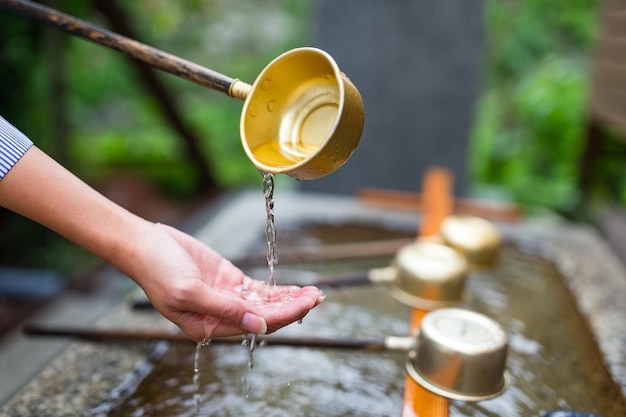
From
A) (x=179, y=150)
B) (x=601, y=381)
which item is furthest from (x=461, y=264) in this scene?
(x=179, y=150)

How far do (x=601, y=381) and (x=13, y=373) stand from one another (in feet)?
8.74

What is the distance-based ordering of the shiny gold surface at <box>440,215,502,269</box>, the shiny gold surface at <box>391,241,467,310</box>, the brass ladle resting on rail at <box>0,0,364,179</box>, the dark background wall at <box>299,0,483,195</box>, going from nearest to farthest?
the brass ladle resting on rail at <box>0,0,364,179</box> → the shiny gold surface at <box>391,241,467,310</box> → the shiny gold surface at <box>440,215,502,269</box> → the dark background wall at <box>299,0,483,195</box>

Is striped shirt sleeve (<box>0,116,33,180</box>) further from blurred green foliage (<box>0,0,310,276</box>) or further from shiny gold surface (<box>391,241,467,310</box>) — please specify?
blurred green foliage (<box>0,0,310,276</box>)

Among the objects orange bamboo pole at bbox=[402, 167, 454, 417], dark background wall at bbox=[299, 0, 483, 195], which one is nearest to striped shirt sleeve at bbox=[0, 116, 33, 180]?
orange bamboo pole at bbox=[402, 167, 454, 417]

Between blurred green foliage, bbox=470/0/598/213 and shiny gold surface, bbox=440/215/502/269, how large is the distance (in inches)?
102

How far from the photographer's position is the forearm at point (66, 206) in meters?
1.35

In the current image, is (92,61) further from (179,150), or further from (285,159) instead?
(285,159)

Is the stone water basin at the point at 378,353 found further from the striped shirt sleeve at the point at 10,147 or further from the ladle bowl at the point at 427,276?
the striped shirt sleeve at the point at 10,147

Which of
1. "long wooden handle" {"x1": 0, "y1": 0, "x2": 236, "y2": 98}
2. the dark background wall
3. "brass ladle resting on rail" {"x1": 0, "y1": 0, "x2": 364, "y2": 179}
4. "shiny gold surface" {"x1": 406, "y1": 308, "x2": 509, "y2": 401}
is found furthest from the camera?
the dark background wall

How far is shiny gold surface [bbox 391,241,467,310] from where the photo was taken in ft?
8.53

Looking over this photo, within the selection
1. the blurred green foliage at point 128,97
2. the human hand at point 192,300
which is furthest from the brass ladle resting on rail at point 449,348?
the blurred green foliage at point 128,97

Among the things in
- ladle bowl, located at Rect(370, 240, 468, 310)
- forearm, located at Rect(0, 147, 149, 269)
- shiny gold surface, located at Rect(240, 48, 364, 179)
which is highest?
shiny gold surface, located at Rect(240, 48, 364, 179)

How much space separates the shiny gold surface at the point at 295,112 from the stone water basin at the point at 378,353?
3.02ft

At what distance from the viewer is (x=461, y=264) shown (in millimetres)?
2678
